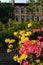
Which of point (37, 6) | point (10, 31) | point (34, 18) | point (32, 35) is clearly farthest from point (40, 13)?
point (10, 31)

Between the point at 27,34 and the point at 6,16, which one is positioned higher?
the point at 27,34

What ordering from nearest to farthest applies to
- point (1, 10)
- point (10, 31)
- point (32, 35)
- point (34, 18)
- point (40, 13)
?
point (32, 35) → point (40, 13) → point (34, 18) → point (10, 31) → point (1, 10)

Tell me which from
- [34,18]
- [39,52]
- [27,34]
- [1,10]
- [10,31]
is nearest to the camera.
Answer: [39,52]

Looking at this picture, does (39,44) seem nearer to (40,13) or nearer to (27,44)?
(27,44)

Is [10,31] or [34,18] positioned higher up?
[34,18]

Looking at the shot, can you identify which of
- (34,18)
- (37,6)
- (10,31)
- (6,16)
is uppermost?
(37,6)

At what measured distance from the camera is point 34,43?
11.2 ft

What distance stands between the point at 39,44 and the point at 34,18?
2.63 meters

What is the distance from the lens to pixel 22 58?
11.4 feet

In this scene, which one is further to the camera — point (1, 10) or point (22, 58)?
point (1, 10)

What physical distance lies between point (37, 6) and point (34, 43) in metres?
2.04

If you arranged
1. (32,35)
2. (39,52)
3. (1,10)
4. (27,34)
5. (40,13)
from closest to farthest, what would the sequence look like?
(39,52) < (27,34) < (32,35) < (40,13) < (1,10)

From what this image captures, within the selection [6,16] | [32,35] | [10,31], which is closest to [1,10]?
[6,16]

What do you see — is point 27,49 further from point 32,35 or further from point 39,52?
point 32,35
